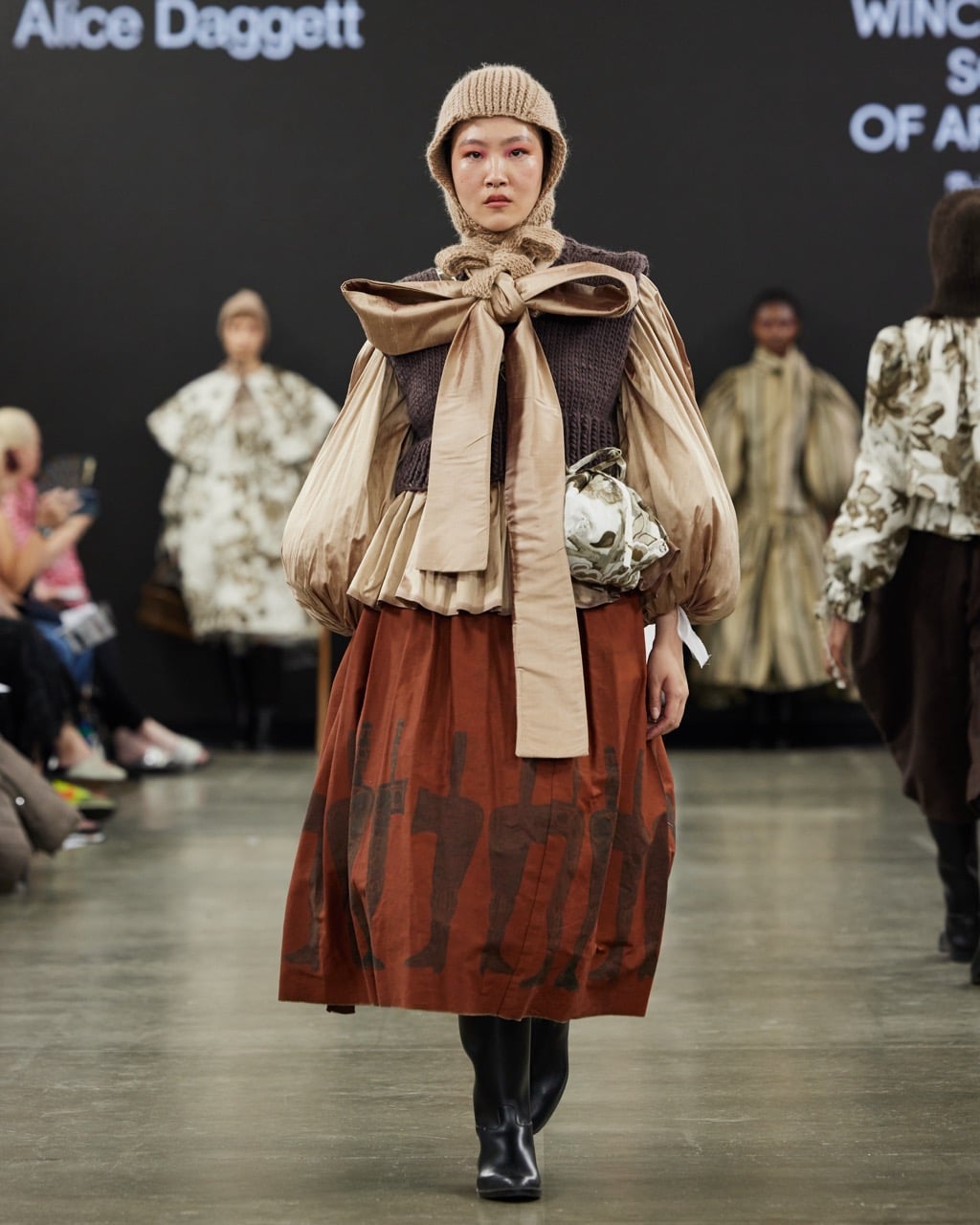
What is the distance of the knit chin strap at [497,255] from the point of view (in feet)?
7.54

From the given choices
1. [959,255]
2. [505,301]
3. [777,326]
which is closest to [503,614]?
[505,301]

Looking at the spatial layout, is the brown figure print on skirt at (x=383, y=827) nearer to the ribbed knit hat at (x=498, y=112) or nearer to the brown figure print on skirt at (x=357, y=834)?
the brown figure print on skirt at (x=357, y=834)

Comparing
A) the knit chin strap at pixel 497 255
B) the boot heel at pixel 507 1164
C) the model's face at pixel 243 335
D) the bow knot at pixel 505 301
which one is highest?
the knit chin strap at pixel 497 255

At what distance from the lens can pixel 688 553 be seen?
7.47 ft

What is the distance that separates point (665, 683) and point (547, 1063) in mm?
513

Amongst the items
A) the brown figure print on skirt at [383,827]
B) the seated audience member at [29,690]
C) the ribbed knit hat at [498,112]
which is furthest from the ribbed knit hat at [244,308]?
→ the brown figure print on skirt at [383,827]

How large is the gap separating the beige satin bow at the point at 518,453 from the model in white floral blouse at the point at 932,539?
4.30 feet

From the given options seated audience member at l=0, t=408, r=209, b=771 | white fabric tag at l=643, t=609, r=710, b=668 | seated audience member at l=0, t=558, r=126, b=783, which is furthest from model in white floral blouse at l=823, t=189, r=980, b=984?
seated audience member at l=0, t=408, r=209, b=771

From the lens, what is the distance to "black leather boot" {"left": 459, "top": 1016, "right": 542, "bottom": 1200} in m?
2.26

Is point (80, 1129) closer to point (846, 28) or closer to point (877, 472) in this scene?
point (877, 472)

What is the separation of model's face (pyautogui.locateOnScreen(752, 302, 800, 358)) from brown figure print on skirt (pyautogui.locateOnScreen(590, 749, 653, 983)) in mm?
5404

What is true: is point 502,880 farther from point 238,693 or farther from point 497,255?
point 238,693

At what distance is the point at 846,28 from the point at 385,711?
19.7ft

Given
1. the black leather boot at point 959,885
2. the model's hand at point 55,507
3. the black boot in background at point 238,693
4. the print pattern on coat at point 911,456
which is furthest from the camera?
the black boot in background at point 238,693
